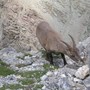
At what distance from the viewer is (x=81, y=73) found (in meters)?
13.2

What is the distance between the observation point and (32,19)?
78.5 ft

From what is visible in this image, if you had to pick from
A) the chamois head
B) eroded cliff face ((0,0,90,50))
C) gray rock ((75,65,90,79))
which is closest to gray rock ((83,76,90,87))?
gray rock ((75,65,90,79))

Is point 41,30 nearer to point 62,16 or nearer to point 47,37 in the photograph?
point 47,37

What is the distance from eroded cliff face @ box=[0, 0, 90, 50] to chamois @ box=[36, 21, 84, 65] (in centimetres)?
432

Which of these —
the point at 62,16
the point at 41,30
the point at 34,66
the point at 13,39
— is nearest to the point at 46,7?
the point at 62,16

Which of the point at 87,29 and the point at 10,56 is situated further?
the point at 87,29

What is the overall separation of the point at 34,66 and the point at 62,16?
28.0 ft

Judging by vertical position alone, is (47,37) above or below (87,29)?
above

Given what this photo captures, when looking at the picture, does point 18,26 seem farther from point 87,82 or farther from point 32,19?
point 87,82

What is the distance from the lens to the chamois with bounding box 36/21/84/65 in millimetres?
16312

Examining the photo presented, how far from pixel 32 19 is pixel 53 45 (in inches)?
265

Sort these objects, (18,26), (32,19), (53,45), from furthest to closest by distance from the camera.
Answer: (18,26) < (32,19) < (53,45)

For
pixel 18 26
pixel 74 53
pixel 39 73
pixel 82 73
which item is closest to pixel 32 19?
pixel 18 26

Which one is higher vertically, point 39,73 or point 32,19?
point 32,19
